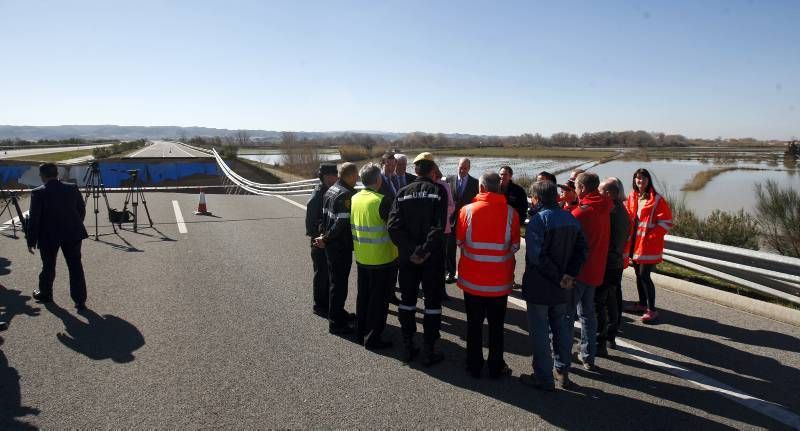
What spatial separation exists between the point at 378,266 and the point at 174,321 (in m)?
2.55

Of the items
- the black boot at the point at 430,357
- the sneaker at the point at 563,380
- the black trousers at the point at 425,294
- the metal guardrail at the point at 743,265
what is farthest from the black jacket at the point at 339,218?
the metal guardrail at the point at 743,265

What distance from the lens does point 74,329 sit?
5.31m

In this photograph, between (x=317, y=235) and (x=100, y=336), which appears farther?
(x=317, y=235)

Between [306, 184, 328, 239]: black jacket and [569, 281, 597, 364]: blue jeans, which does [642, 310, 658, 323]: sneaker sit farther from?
[306, 184, 328, 239]: black jacket

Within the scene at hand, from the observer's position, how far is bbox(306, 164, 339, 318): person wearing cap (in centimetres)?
570

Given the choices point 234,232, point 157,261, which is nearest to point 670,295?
point 157,261

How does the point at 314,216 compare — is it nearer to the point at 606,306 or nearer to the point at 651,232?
the point at 606,306

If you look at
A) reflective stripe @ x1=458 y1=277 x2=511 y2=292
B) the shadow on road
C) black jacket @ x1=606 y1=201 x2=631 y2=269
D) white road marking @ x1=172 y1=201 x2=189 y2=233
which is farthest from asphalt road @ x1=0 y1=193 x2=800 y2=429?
white road marking @ x1=172 y1=201 x2=189 y2=233

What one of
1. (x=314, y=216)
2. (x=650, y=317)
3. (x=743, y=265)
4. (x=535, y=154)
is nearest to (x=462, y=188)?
(x=314, y=216)

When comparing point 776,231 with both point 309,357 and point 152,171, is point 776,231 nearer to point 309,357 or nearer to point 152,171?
point 309,357

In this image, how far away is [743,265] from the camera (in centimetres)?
628

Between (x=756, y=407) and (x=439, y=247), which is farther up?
(x=439, y=247)

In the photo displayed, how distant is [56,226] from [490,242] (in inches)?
205

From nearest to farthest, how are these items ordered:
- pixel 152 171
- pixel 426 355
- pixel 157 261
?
pixel 426 355 < pixel 157 261 < pixel 152 171
